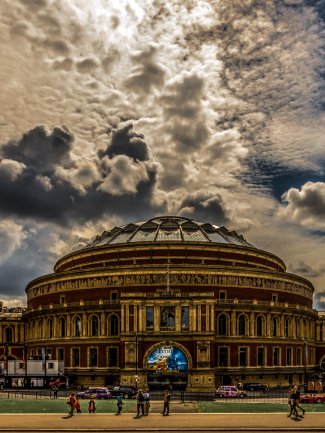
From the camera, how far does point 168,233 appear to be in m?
104

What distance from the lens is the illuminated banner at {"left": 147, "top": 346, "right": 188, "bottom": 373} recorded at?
8162 centimetres

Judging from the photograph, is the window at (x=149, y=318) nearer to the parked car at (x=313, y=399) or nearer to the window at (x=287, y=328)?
the window at (x=287, y=328)

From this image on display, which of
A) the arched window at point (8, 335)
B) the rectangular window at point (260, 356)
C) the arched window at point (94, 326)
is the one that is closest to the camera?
the rectangular window at point (260, 356)

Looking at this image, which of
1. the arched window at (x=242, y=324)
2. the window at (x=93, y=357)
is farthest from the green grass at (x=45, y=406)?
the arched window at (x=242, y=324)

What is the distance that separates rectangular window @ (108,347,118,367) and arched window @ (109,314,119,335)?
2.14 m

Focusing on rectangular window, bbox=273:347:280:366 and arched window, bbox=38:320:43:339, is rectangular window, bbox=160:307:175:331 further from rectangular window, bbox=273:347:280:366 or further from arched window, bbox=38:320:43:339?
arched window, bbox=38:320:43:339

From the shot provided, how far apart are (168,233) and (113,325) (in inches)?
813

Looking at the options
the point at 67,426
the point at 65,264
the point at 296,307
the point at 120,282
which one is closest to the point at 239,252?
the point at 296,307

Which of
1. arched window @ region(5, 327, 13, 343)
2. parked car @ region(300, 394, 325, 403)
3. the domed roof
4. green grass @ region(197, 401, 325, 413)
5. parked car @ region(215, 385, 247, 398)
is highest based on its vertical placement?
the domed roof

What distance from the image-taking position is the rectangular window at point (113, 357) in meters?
87.8

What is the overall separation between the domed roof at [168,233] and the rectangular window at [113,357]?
17742mm

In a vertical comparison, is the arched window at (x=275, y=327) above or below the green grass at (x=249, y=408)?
above

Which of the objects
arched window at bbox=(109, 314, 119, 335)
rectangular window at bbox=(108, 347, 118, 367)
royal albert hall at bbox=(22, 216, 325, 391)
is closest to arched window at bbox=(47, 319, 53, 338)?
royal albert hall at bbox=(22, 216, 325, 391)

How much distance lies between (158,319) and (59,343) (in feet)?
61.7
